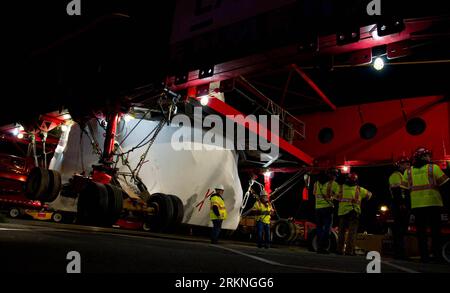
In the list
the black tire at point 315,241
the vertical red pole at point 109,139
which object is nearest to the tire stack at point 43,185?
the vertical red pole at point 109,139

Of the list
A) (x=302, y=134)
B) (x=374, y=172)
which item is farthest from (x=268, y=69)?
(x=374, y=172)

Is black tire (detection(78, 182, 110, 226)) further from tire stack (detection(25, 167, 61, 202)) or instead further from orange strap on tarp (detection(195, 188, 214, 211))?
orange strap on tarp (detection(195, 188, 214, 211))

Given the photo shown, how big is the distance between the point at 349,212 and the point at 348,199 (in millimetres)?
293

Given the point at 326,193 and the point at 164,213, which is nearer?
the point at 164,213

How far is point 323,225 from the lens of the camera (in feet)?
28.1

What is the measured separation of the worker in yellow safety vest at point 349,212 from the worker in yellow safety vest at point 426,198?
182cm

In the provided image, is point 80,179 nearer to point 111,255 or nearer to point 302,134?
point 111,255

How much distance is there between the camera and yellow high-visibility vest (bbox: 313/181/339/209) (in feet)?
27.2

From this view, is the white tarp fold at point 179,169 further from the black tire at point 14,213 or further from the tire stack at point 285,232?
the black tire at point 14,213

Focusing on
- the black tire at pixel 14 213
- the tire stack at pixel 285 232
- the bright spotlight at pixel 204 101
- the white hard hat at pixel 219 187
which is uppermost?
the bright spotlight at pixel 204 101

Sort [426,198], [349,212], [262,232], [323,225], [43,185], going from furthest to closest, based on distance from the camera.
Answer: [262,232] → [43,185] → [323,225] → [349,212] → [426,198]

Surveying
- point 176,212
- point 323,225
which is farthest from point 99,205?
point 323,225

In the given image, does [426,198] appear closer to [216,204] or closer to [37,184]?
[216,204]

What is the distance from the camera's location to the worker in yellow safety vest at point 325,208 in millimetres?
8183
